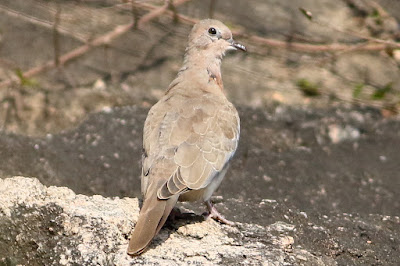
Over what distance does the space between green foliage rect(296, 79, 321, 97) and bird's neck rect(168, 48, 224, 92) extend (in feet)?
10.2

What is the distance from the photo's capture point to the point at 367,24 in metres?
8.91

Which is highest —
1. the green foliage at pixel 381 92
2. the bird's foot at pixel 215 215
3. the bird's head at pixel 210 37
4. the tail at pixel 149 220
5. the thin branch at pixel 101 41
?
the bird's head at pixel 210 37

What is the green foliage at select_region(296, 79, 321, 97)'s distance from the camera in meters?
8.61

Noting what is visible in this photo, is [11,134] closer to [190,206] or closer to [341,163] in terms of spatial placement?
[190,206]

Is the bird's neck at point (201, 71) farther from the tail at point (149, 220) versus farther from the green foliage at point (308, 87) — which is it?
the green foliage at point (308, 87)

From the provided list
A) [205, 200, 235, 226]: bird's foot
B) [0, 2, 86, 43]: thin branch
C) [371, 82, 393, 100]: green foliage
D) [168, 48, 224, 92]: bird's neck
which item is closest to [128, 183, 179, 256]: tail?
[205, 200, 235, 226]: bird's foot

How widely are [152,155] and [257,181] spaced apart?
182cm

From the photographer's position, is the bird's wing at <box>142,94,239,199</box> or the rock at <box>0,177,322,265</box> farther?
the bird's wing at <box>142,94,239,199</box>

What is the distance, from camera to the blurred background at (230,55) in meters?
8.34

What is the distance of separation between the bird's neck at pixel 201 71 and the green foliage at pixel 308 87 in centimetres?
310

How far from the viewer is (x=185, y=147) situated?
4508mm

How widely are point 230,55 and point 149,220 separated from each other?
4.96 metres

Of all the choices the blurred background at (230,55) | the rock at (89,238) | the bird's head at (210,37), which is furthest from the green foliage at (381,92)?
the rock at (89,238)

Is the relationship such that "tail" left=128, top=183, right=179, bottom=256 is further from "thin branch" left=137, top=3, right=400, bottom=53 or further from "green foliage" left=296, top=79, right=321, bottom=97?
"green foliage" left=296, top=79, right=321, bottom=97
